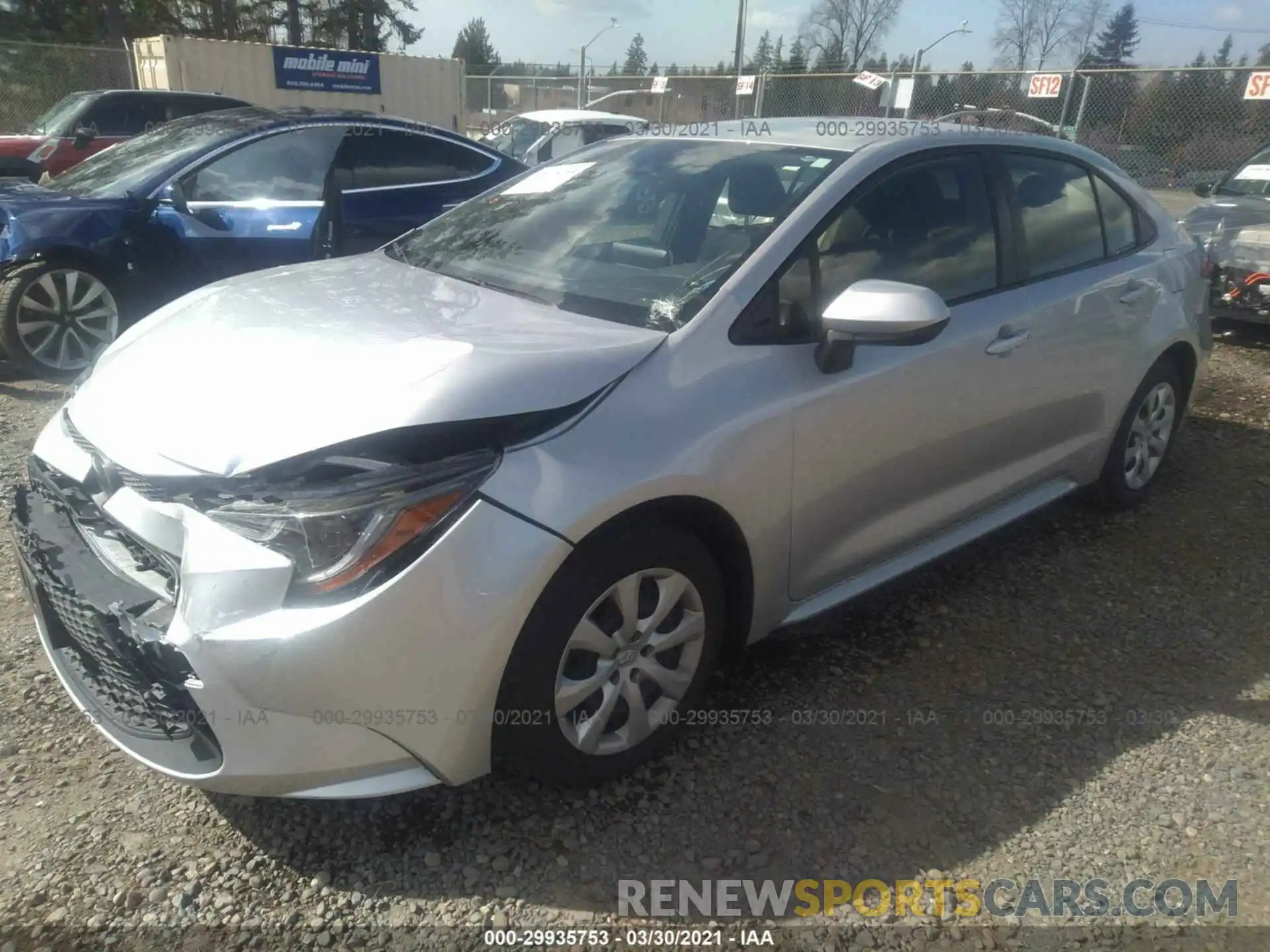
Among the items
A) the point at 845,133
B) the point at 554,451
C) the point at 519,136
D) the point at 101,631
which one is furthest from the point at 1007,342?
the point at 519,136

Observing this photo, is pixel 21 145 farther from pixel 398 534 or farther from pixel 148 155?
pixel 398 534

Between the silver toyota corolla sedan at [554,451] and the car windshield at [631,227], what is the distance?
1cm

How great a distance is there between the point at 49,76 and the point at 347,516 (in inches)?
864

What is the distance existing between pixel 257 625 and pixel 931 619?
Answer: 2.40 metres

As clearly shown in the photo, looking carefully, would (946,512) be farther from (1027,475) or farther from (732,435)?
(732,435)

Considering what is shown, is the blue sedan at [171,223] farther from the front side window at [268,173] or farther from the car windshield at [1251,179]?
the car windshield at [1251,179]

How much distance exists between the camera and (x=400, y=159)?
6633 millimetres

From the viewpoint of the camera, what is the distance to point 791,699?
9.53ft

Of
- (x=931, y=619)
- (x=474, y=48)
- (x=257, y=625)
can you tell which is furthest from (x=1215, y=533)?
(x=474, y=48)

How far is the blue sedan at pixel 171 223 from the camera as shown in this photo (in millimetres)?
5551

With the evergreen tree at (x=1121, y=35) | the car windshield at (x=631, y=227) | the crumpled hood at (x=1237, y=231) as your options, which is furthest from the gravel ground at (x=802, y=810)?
the evergreen tree at (x=1121, y=35)

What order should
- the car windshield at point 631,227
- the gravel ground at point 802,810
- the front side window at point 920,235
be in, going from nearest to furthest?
the gravel ground at point 802,810 → the car windshield at point 631,227 → the front side window at point 920,235

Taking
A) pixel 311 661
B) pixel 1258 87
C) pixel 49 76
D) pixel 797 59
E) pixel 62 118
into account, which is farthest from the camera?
pixel 797 59

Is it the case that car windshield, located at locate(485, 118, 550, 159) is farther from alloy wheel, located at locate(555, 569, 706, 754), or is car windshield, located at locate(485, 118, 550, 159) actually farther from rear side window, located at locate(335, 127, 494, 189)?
alloy wheel, located at locate(555, 569, 706, 754)
